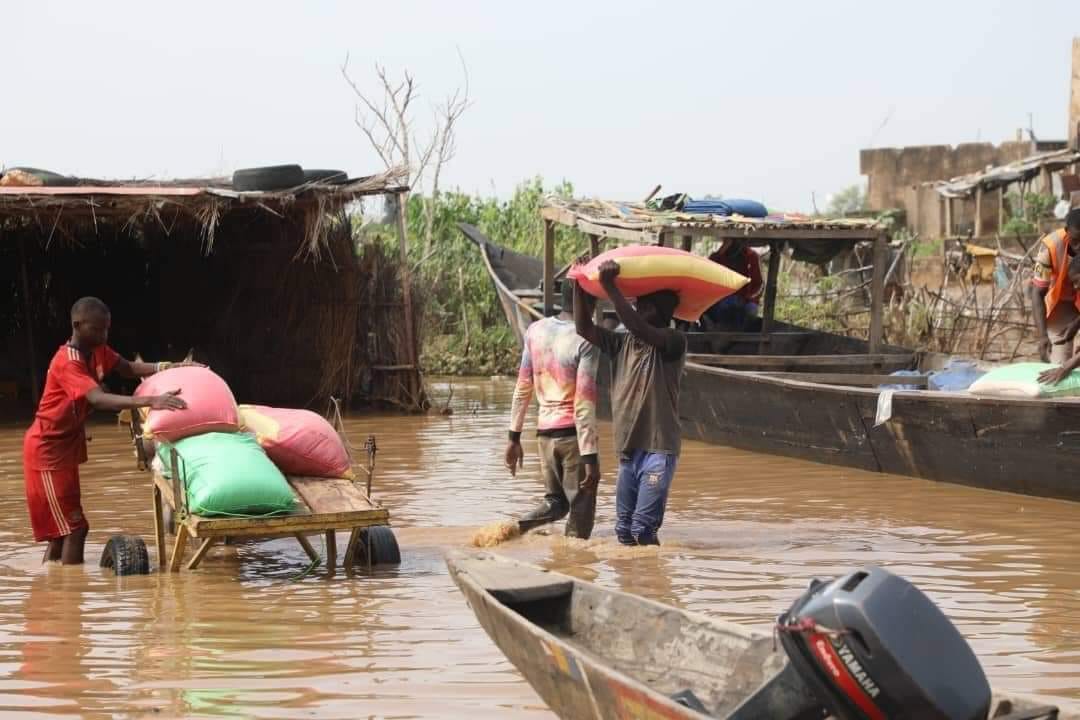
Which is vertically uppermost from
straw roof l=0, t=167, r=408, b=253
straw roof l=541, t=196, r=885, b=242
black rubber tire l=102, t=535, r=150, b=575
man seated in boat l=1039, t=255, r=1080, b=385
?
straw roof l=0, t=167, r=408, b=253

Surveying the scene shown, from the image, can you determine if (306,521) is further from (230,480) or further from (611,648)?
(611,648)

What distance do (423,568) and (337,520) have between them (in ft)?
3.07

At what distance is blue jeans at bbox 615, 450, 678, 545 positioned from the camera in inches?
262

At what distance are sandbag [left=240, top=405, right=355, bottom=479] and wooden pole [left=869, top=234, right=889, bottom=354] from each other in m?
6.91

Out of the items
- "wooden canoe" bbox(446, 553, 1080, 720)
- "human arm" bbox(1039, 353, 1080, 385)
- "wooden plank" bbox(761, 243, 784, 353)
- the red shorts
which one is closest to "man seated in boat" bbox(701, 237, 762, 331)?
"wooden plank" bbox(761, 243, 784, 353)

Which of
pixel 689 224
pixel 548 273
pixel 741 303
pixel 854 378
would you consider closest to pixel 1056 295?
pixel 854 378

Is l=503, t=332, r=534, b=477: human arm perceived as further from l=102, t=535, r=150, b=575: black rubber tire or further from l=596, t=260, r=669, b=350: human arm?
l=102, t=535, r=150, b=575: black rubber tire

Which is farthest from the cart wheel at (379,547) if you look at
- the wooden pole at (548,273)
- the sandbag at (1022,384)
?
the wooden pole at (548,273)

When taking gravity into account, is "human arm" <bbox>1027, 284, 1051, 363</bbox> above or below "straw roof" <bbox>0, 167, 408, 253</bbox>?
below

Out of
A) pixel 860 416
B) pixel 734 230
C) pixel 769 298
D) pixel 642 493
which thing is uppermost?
pixel 734 230

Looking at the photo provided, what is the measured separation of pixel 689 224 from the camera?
11953mm

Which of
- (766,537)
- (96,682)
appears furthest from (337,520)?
(766,537)

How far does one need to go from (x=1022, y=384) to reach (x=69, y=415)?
222 inches

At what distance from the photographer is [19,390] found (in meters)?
16.8
